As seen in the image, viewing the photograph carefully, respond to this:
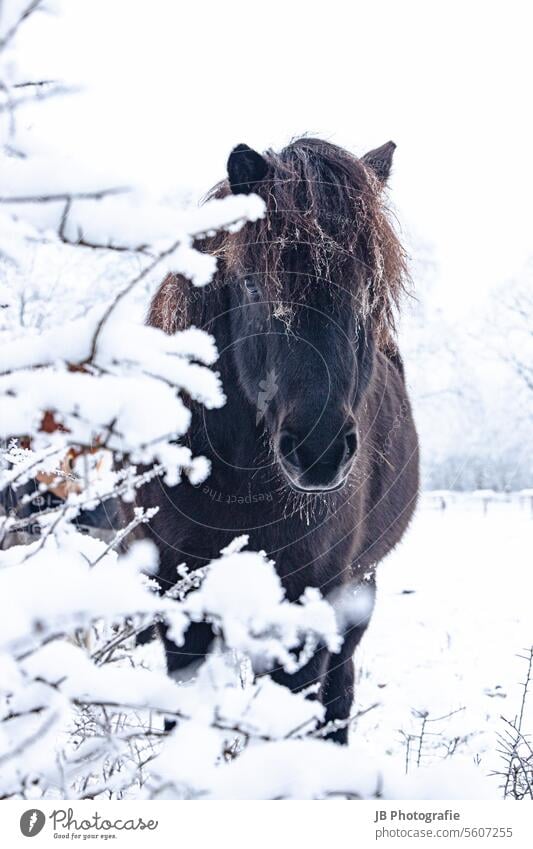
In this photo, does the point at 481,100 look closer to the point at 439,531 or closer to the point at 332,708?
the point at 332,708

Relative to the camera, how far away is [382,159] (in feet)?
9.16

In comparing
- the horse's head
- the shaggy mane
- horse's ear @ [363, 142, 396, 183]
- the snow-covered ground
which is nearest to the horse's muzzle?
the horse's head

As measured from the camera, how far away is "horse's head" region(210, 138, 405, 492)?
78.0 inches

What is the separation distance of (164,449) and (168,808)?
638 millimetres

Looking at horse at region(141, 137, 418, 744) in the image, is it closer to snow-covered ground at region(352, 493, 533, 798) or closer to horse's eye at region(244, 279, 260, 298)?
horse's eye at region(244, 279, 260, 298)

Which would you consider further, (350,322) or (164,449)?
(350,322)

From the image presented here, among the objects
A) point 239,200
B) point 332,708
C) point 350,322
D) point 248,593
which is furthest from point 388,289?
point 332,708

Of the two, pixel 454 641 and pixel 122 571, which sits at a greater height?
pixel 122 571

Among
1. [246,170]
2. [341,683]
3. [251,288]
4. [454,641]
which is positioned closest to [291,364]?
[251,288]

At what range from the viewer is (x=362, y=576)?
3.52m

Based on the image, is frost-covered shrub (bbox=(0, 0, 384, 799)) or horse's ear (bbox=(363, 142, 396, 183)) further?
horse's ear (bbox=(363, 142, 396, 183))

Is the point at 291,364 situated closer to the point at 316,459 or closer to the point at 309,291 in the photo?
the point at 309,291

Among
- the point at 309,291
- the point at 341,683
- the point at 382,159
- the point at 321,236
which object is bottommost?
the point at 341,683

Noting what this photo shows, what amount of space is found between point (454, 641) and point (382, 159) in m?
2.91
